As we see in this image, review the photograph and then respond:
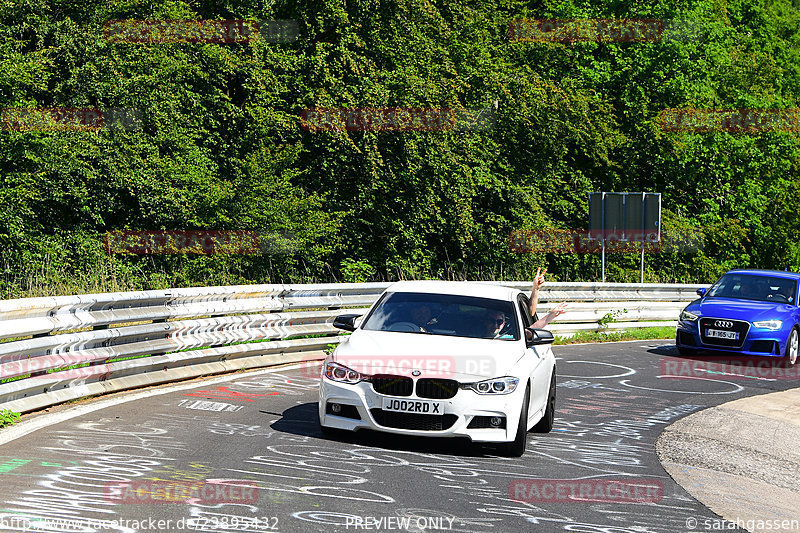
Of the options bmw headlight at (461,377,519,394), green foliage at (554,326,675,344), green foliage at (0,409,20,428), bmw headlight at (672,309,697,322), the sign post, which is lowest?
green foliage at (554,326,675,344)

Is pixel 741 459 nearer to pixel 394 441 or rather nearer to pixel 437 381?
pixel 437 381

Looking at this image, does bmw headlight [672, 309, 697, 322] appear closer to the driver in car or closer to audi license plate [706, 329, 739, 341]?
audi license plate [706, 329, 739, 341]

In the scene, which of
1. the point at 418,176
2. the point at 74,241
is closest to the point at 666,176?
the point at 418,176

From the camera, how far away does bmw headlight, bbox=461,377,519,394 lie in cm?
854

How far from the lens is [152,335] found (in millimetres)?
11977

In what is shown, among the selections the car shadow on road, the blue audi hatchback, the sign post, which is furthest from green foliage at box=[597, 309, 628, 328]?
the car shadow on road

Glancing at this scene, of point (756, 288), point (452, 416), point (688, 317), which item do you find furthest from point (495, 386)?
point (756, 288)

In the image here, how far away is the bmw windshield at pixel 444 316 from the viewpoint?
31.3 feet

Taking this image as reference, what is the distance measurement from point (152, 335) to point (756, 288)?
12356mm

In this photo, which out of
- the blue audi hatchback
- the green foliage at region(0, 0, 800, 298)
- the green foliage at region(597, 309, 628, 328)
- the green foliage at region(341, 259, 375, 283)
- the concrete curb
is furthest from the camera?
the green foliage at region(341, 259, 375, 283)

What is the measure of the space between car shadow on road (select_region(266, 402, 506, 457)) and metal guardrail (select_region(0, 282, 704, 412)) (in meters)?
2.18

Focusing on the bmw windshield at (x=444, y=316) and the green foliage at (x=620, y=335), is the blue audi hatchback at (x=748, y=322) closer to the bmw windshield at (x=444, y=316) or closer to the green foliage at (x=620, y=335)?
the green foliage at (x=620, y=335)

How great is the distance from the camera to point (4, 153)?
94.7 ft

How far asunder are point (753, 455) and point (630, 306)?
15.7 metres
